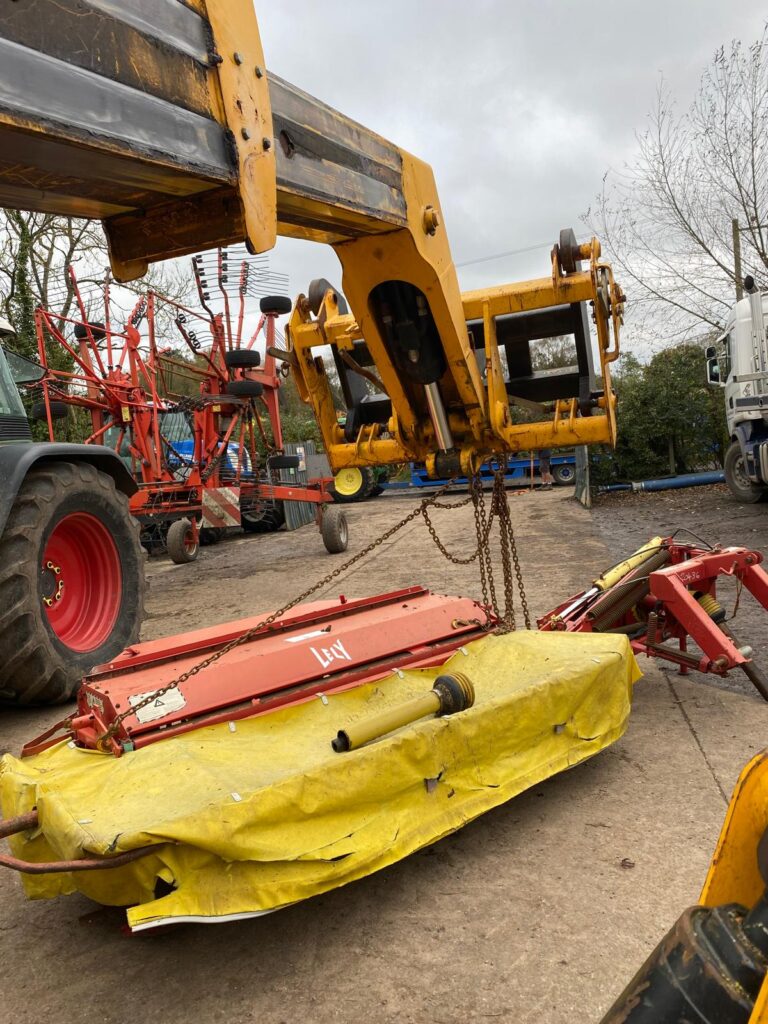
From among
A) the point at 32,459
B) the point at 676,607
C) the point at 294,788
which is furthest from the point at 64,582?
the point at 676,607

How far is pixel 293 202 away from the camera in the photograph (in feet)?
6.94

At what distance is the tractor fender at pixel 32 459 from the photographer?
3.98 m

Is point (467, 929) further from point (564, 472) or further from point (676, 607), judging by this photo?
point (564, 472)

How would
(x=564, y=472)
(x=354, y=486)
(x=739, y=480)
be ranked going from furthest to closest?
(x=354, y=486), (x=564, y=472), (x=739, y=480)

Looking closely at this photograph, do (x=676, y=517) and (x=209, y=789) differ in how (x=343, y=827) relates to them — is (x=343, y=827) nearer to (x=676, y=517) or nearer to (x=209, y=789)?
(x=209, y=789)

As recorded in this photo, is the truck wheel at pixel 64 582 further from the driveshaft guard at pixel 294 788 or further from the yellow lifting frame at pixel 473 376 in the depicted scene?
the yellow lifting frame at pixel 473 376

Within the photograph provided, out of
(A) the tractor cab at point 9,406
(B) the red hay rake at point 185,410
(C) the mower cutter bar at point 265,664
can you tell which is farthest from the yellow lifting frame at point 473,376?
(B) the red hay rake at point 185,410

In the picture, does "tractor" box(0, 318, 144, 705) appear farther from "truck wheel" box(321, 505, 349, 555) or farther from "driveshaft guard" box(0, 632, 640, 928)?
"truck wheel" box(321, 505, 349, 555)

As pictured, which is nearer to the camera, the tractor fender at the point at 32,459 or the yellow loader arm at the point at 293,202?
the yellow loader arm at the point at 293,202

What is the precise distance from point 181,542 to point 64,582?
493 centimetres

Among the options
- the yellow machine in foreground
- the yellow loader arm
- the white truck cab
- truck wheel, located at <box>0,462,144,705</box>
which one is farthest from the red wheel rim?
the white truck cab

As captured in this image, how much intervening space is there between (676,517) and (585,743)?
8285mm

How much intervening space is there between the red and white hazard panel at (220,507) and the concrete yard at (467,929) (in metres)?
6.72

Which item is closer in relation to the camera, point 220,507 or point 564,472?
point 220,507
